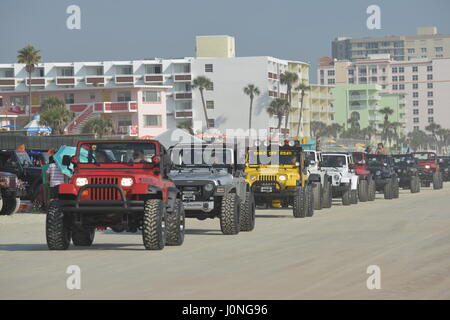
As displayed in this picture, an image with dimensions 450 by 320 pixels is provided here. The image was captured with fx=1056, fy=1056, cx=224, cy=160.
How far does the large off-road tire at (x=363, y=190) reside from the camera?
3662 cm

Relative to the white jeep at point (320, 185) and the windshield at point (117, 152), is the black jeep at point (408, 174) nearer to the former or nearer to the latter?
the white jeep at point (320, 185)

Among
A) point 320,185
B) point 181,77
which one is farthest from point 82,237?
point 181,77

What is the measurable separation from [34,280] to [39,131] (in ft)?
207

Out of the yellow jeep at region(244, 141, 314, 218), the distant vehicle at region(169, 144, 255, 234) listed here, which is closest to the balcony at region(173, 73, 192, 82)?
the yellow jeep at region(244, 141, 314, 218)

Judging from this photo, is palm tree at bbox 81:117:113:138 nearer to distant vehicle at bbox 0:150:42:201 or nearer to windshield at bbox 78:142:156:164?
distant vehicle at bbox 0:150:42:201

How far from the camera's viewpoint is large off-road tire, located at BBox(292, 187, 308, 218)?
26125mm

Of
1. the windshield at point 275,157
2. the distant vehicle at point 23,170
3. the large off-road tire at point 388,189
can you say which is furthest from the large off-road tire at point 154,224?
the large off-road tire at point 388,189

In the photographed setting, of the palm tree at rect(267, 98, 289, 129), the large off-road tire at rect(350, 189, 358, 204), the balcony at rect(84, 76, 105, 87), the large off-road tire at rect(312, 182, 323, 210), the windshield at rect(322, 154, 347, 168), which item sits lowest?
the large off-road tire at rect(350, 189, 358, 204)

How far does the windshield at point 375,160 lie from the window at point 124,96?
2999 inches

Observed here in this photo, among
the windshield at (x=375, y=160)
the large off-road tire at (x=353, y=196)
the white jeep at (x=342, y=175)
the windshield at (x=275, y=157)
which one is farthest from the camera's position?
the windshield at (x=375, y=160)

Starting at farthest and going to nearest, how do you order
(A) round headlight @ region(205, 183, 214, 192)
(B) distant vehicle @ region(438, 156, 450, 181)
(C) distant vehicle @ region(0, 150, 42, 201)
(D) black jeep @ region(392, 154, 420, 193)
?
(B) distant vehicle @ region(438, 156, 450, 181) < (D) black jeep @ region(392, 154, 420, 193) < (C) distant vehicle @ region(0, 150, 42, 201) < (A) round headlight @ region(205, 183, 214, 192)

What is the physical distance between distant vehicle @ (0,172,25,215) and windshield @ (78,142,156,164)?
10.2m

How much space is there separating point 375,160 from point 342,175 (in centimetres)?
731
